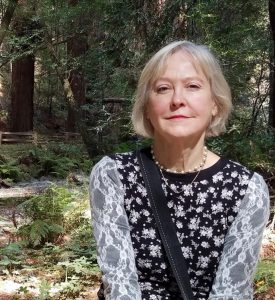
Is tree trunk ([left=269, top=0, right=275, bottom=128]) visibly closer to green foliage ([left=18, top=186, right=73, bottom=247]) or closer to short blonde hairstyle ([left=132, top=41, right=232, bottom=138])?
green foliage ([left=18, top=186, right=73, bottom=247])

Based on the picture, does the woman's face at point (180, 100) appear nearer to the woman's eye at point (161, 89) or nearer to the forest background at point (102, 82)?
the woman's eye at point (161, 89)

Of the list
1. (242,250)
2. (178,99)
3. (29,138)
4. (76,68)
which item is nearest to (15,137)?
(29,138)

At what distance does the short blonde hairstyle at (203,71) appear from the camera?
2096 mm

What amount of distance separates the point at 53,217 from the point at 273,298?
9.67 ft

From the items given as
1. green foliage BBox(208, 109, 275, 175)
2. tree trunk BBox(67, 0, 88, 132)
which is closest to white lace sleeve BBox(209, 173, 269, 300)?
green foliage BBox(208, 109, 275, 175)

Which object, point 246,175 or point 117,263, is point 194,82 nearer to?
point 246,175

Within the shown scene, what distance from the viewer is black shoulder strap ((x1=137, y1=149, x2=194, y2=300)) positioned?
2016 millimetres

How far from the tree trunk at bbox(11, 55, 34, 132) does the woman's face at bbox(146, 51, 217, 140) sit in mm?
16757

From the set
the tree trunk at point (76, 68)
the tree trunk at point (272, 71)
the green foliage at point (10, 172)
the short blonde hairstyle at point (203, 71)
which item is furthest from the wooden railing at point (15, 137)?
the short blonde hairstyle at point (203, 71)

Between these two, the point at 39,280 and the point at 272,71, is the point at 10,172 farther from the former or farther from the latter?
the point at 39,280

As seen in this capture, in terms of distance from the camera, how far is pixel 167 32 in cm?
728

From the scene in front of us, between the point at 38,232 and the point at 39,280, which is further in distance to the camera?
the point at 38,232

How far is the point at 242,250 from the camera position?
1987 mm

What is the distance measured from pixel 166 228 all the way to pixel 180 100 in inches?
19.9
